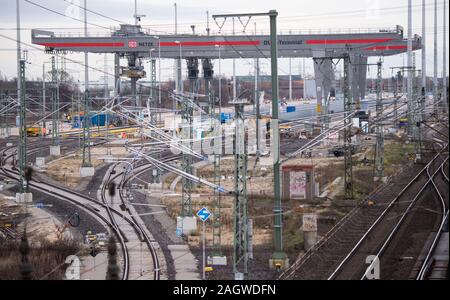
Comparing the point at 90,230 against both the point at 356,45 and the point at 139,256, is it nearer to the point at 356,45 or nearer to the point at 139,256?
the point at 139,256

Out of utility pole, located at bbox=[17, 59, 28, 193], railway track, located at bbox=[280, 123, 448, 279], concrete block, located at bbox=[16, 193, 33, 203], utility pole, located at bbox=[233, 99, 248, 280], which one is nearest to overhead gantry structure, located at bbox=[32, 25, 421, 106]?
utility pole, located at bbox=[17, 59, 28, 193]

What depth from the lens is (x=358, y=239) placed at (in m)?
11.2

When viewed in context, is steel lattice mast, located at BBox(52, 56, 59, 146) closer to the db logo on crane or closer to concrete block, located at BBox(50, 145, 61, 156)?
concrete block, located at BBox(50, 145, 61, 156)

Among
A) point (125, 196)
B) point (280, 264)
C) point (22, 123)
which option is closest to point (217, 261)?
point (280, 264)

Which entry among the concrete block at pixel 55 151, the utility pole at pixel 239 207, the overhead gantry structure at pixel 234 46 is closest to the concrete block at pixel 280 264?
the utility pole at pixel 239 207

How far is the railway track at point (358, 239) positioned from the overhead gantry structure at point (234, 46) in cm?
929

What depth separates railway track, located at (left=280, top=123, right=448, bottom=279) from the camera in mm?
9125

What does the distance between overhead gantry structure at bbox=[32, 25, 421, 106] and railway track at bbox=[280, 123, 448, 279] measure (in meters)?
9.29

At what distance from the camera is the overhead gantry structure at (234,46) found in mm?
25469

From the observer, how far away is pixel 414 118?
21.9 meters

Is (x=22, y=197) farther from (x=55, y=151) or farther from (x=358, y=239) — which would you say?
(x=55, y=151)

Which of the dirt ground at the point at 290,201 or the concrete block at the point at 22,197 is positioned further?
the concrete block at the point at 22,197

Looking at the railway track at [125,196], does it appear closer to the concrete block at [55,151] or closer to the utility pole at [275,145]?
the utility pole at [275,145]

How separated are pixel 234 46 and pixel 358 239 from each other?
560 inches
